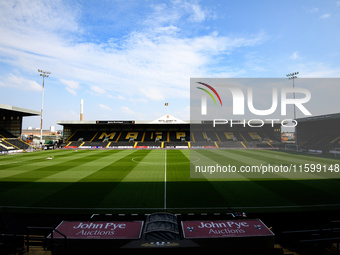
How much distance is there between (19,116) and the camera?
50.0 m

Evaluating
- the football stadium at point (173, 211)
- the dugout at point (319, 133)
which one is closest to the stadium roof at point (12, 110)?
the football stadium at point (173, 211)

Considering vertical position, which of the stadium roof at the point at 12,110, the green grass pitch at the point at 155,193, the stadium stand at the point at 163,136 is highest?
the stadium roof at the point at 12,110

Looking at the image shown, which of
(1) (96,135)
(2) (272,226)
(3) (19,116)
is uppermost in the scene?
(3) (19,116)

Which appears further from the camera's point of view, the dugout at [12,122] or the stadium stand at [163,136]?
the stadium stand at [163,136]

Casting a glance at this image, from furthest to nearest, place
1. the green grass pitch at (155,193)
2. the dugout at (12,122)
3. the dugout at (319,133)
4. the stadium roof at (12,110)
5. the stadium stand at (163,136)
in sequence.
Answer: the stadium stand at (163,136) < the dugout at (12,122) < the stadium roof at (12,110) < the dugout at (319,133) < the green grass pitch at (155,193)

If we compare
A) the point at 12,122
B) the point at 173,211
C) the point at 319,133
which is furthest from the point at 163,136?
the point at 173,211

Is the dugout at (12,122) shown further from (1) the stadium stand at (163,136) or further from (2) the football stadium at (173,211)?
(2) the football stadium at (173,211)

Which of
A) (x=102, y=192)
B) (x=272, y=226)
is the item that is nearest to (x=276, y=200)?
(x=272, y=226)

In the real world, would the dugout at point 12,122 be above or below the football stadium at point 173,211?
above

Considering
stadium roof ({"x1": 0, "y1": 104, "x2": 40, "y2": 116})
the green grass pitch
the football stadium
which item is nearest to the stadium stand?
stadium roof ({"x1": 0, "y1": 104, "x2": 40, "y2": 116})

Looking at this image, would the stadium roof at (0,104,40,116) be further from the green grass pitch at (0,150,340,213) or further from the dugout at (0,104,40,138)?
the green grass pitch at (0,150,340,213)

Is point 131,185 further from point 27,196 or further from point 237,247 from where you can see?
point 237,247

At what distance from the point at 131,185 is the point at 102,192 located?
2406mm

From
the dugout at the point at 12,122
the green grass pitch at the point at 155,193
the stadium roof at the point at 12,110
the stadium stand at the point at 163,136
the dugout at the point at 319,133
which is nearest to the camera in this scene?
the green grass pitch at the point at 155,193
